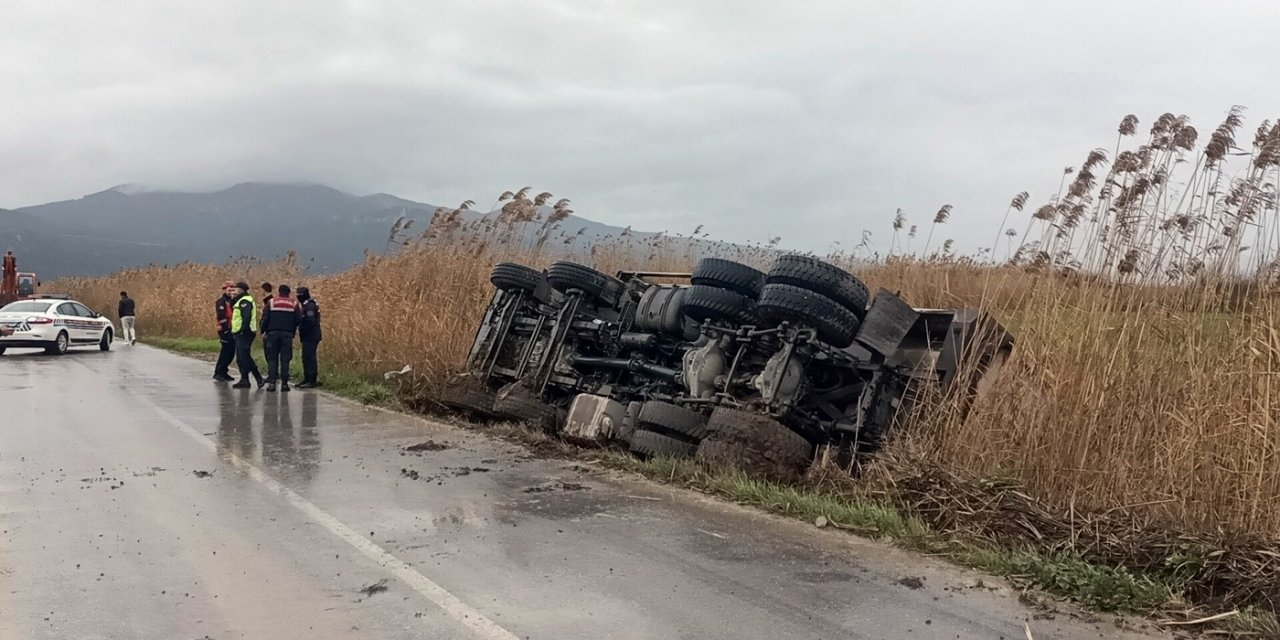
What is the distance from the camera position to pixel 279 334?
15648mm

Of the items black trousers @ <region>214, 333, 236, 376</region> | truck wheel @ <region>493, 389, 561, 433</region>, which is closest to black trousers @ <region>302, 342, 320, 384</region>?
black trousers @ <region>214, 333, 236, 376</region>

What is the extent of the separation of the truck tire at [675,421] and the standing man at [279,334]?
8687mm

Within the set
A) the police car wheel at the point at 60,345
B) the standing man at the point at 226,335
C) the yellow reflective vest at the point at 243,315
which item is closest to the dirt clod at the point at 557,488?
the yellow reflective vest at the point at 243,315

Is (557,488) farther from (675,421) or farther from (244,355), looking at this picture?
(244,355)

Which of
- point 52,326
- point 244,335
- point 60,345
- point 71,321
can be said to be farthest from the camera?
point 71,321

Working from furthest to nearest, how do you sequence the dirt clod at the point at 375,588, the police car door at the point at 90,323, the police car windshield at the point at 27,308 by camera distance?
the police car door at the point at 90,323
the police car windshield at the point at 27,308
the dirt clod at the point at 375,588

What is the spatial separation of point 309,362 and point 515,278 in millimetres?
5820

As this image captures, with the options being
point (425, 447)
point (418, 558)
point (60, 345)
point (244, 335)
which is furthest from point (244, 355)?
point (418, 558)

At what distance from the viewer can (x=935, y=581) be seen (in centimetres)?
556

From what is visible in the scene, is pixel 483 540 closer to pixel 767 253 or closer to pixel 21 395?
pixel 767 253

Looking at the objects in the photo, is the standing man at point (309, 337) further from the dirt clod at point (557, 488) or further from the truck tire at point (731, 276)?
the dirt clod at point (557, 488)

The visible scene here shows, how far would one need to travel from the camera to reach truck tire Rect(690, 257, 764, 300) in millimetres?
9531

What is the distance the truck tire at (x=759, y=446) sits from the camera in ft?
26.0

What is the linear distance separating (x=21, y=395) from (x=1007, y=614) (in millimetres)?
14200
